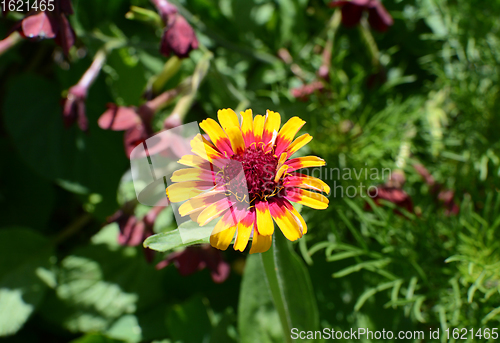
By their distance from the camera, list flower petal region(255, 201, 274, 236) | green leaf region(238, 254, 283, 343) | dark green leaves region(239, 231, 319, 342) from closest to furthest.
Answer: flower petal region(255, 201, 274, 236) → dark green leaves region(239, 231, 319, 342) → green leaf region(238, 254, 283, 343)

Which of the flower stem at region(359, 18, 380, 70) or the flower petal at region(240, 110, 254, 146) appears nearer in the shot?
the flower petal at region(240, 110, 254, 146)

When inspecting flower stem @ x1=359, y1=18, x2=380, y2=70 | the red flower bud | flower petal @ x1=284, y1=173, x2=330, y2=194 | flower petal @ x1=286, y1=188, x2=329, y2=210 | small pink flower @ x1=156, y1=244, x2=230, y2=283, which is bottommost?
small pink flower @ x1=156, y1=244, x2=230, y2=283

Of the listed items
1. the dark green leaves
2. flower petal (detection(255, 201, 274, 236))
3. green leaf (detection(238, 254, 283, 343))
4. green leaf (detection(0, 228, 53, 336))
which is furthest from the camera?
green leaf (detection(0, 228, 53, 336))

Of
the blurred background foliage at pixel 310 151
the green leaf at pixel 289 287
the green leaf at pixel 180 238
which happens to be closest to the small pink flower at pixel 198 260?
the blurred background foliage at pixel 310 151

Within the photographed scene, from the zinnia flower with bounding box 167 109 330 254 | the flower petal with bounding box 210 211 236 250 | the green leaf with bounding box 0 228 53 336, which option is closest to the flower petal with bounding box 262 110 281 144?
the zinnia flower with bounding box 167 109 330 254

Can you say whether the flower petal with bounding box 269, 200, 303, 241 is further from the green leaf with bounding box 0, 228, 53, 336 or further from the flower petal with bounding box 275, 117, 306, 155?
the green leaf with bounding box 0, 228, 53, 336

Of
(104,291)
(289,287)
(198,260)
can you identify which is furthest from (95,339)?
(289,287)

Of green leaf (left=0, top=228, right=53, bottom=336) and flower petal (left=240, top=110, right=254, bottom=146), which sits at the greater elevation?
flower petal (left=240, top=110, right=254, bottom=146)
